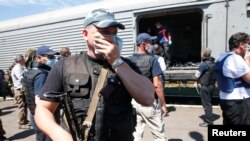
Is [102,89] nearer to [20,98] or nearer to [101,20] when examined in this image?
[101,20]

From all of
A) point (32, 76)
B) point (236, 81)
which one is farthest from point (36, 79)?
point (236, 81)

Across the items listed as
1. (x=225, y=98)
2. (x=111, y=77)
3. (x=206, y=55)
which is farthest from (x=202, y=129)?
(x=111, y=77)

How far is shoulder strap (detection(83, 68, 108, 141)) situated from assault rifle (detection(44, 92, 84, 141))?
0.18 feet

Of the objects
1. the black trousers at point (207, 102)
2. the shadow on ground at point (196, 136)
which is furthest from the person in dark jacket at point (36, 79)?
the black trousers at point (207, 102)

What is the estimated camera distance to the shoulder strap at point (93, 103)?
5.47 ft

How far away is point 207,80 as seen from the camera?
265 inches

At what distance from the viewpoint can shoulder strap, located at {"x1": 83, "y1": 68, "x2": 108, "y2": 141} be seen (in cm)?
167

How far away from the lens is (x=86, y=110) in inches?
69.9

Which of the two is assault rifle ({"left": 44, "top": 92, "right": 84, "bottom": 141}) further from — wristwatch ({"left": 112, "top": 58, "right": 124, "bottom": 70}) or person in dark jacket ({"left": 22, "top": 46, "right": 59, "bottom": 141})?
person in dark jacket ({"left": 22, "top": 46, "right": 59, "bottom": 141})

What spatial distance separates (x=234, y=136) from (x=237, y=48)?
109 cm

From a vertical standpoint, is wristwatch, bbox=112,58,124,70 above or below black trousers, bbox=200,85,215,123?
above

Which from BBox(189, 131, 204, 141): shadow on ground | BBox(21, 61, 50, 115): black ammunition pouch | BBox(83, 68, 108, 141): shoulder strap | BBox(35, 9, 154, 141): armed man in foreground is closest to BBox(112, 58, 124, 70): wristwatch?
BBox(35, 9, 154, 141): armed man in foreground

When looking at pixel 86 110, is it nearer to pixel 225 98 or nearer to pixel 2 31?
pixel 225 98

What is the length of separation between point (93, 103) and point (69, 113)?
225 millimetres
